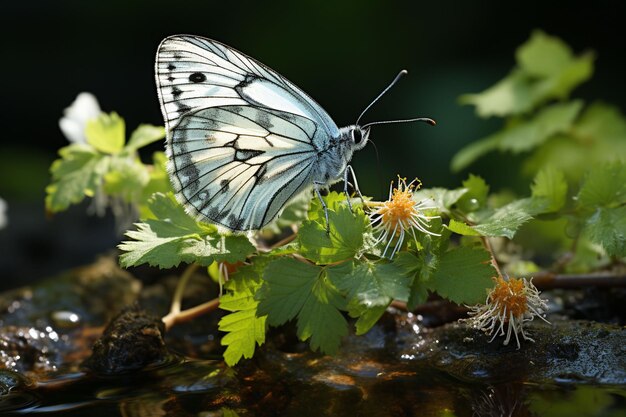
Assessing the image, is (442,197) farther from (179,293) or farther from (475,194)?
(179,293)

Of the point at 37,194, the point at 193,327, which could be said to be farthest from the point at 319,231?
the point at 37,194

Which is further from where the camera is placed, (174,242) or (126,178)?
(126,178)

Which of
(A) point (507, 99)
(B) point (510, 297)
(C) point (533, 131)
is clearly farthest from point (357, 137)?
(A) point (507, 99)

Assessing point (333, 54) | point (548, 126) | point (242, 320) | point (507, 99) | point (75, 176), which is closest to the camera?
point (242, 320)

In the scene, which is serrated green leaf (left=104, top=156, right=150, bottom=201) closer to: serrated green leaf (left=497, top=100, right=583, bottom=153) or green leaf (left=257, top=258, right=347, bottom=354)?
green leaf (left=257, top=258, right=347, bottom=354)

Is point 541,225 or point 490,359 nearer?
point 490,359

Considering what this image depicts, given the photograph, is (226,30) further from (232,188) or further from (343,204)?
(343,204)

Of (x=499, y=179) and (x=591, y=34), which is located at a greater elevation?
(x=591, y=34)
